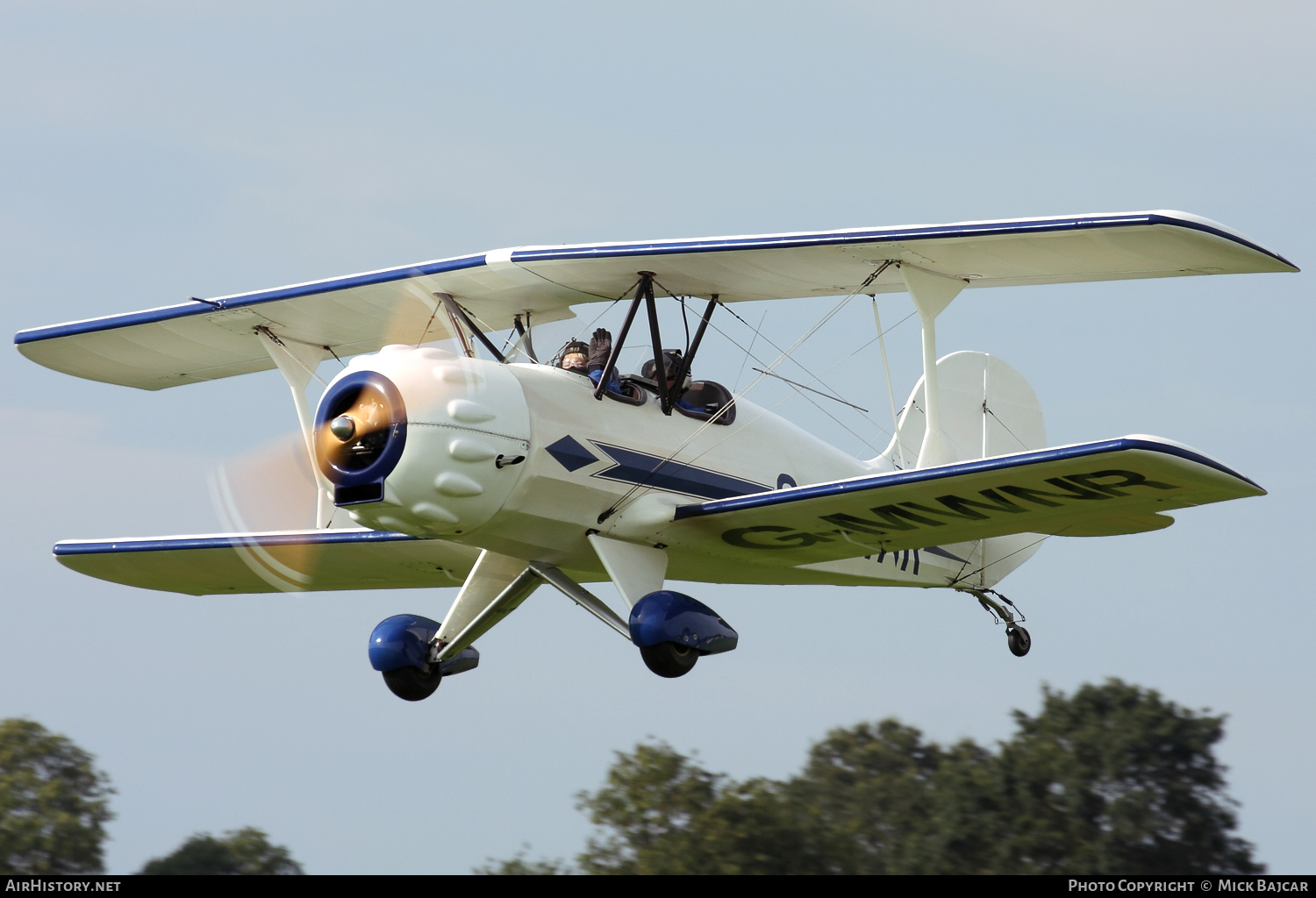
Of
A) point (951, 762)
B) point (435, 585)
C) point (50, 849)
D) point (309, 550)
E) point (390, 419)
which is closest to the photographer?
point (390, 419)

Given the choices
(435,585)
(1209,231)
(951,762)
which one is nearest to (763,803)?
(951,762)

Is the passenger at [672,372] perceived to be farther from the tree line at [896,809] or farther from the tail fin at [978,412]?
the tree line at [896,809]

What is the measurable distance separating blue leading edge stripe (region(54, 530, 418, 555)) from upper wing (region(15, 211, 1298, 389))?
154 cm

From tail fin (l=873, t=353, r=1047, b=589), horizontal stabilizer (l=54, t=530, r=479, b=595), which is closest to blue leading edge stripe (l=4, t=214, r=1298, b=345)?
horizontal stabilizer (l=54, t=530, r=479, b=595)

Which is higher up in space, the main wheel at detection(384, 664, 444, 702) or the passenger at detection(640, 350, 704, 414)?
the passenger at detection(640, 350, 704, 414)

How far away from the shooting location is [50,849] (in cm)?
1906

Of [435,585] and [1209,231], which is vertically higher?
[1209,231]

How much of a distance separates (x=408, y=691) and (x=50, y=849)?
994cm

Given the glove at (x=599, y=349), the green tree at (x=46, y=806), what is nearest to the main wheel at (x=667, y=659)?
the glove at (x=599, y=349)

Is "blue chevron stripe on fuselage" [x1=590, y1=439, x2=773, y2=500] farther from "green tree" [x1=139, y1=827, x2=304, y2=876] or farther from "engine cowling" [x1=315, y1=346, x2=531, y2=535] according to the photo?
"green tree" [x1=139, y1=827, x2=304, y2=876]

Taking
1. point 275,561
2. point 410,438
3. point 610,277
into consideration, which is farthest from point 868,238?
point 275,561

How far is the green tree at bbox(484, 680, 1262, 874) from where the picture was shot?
19.7m

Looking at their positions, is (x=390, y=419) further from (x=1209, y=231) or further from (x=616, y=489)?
(x=1209, y=231)

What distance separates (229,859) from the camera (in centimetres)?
1909
